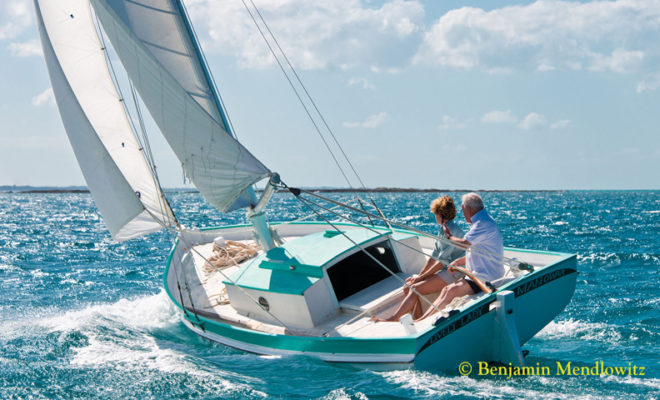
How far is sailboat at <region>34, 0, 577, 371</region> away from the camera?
260 inches

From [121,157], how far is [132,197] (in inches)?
60.5

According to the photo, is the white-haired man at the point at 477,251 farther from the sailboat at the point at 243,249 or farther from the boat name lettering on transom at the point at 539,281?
the boat name lettering on transom at the point at 539,281

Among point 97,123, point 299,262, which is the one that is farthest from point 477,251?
point 97,123

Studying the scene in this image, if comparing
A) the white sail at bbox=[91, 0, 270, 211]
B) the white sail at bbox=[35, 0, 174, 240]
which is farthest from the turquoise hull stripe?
the white sail at bbox=[35, 0, 174, 240]

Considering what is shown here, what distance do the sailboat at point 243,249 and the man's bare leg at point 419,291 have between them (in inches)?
14.1

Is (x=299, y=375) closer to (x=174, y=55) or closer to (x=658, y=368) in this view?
(x=658, y=368)

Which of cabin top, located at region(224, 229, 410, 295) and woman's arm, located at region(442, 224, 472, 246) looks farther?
cabin top, located at region(224, 229, 410, 295)

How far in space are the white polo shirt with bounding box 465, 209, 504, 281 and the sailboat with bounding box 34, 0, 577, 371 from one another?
0.36ft

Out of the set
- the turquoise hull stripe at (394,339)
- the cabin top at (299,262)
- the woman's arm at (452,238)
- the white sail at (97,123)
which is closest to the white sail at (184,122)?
the cabin top at (299,262)

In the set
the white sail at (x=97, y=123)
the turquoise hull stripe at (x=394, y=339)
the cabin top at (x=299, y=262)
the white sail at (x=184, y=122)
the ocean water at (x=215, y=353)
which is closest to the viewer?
the turquoise hull stripe at (x=394, y=339)

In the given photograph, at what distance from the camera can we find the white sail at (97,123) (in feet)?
31.1

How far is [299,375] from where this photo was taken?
677 centimetres

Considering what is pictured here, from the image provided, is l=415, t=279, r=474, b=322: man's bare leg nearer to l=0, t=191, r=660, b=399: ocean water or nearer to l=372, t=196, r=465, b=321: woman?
l=372, t=196, r=465, b=321: woman

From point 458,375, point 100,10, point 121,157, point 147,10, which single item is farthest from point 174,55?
point 458,375
